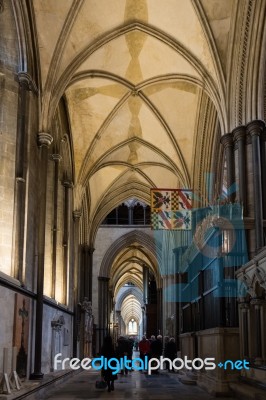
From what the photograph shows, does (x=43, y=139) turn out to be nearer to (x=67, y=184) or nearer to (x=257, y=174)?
(x=257, y=174)

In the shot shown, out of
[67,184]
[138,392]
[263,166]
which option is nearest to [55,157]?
[67,184]

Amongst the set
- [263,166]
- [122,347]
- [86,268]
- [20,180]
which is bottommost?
[122,347]

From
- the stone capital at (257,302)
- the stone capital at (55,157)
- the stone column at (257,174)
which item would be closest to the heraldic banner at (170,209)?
the stone capital at (55,157)

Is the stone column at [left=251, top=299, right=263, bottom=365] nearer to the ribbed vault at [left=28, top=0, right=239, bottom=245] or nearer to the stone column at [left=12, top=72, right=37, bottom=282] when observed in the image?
the stone column at [left=12, top=72, right=37, bottom=282]

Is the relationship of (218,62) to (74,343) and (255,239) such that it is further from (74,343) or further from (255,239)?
(74,343)

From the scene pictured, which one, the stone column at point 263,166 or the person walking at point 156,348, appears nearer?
the stone column at point 263,166

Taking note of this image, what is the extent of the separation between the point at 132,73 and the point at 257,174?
21.9 feet

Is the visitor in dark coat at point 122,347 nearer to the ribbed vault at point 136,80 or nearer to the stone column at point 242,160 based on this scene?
the stone column at point 242,160

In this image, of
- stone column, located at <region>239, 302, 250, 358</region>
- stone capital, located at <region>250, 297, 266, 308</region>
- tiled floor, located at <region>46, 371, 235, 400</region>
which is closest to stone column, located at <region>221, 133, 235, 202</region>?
stone column, located at <region>239, 302, 250, 358</region>

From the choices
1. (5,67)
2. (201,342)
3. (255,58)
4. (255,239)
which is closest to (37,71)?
(5,67)

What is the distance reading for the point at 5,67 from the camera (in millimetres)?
11211

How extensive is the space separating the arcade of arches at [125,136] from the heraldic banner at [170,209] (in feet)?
3.24

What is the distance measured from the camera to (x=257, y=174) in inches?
455

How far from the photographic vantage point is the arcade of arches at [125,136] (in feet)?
33.7
